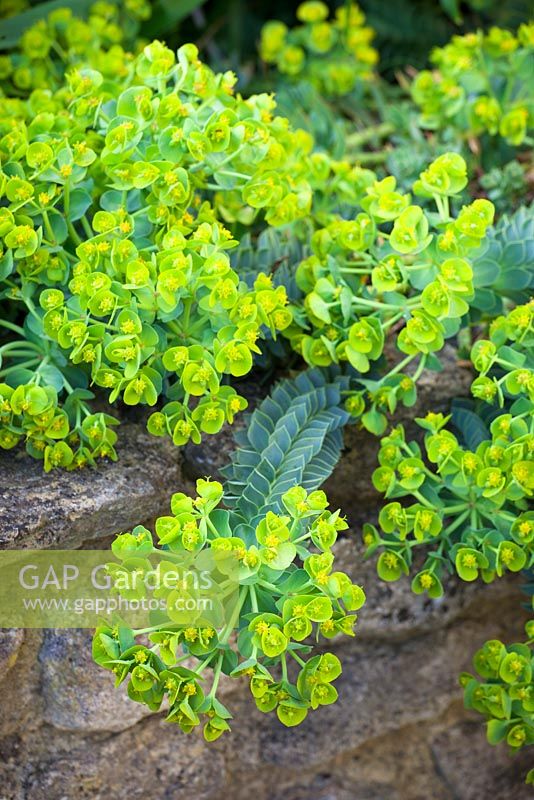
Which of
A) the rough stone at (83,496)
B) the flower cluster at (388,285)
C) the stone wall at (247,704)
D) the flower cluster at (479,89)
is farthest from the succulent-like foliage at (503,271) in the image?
the rough stone at (83,496)

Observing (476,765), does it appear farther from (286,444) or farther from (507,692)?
(286,444)

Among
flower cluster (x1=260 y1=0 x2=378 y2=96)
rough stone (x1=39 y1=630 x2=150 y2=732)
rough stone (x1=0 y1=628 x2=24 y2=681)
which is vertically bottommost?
rough stone (x1=39 y1=630 x2=150 y2=732)

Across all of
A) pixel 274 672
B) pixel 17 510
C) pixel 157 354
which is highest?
pixel 157 354

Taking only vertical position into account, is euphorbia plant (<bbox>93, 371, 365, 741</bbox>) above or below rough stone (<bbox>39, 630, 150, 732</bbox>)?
above

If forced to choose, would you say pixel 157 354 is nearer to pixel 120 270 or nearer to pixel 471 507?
pixel 120 270

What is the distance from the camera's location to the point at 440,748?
166 cm

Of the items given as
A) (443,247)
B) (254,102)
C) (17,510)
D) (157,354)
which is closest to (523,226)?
(443,247)

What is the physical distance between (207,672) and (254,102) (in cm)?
90

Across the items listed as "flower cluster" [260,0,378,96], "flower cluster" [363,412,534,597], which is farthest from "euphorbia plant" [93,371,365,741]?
"flower cluster" [260,0,378,96]

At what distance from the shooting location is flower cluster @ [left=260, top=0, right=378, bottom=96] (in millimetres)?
2033

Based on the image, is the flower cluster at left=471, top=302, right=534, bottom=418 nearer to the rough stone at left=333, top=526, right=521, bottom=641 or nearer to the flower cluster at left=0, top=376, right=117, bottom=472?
the rough stone at left=333, top=526, right=521, bottom=641

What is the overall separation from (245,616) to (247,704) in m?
0.50

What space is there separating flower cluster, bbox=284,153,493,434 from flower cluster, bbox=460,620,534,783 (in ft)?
1.18

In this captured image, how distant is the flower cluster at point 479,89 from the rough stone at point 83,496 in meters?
0.92
